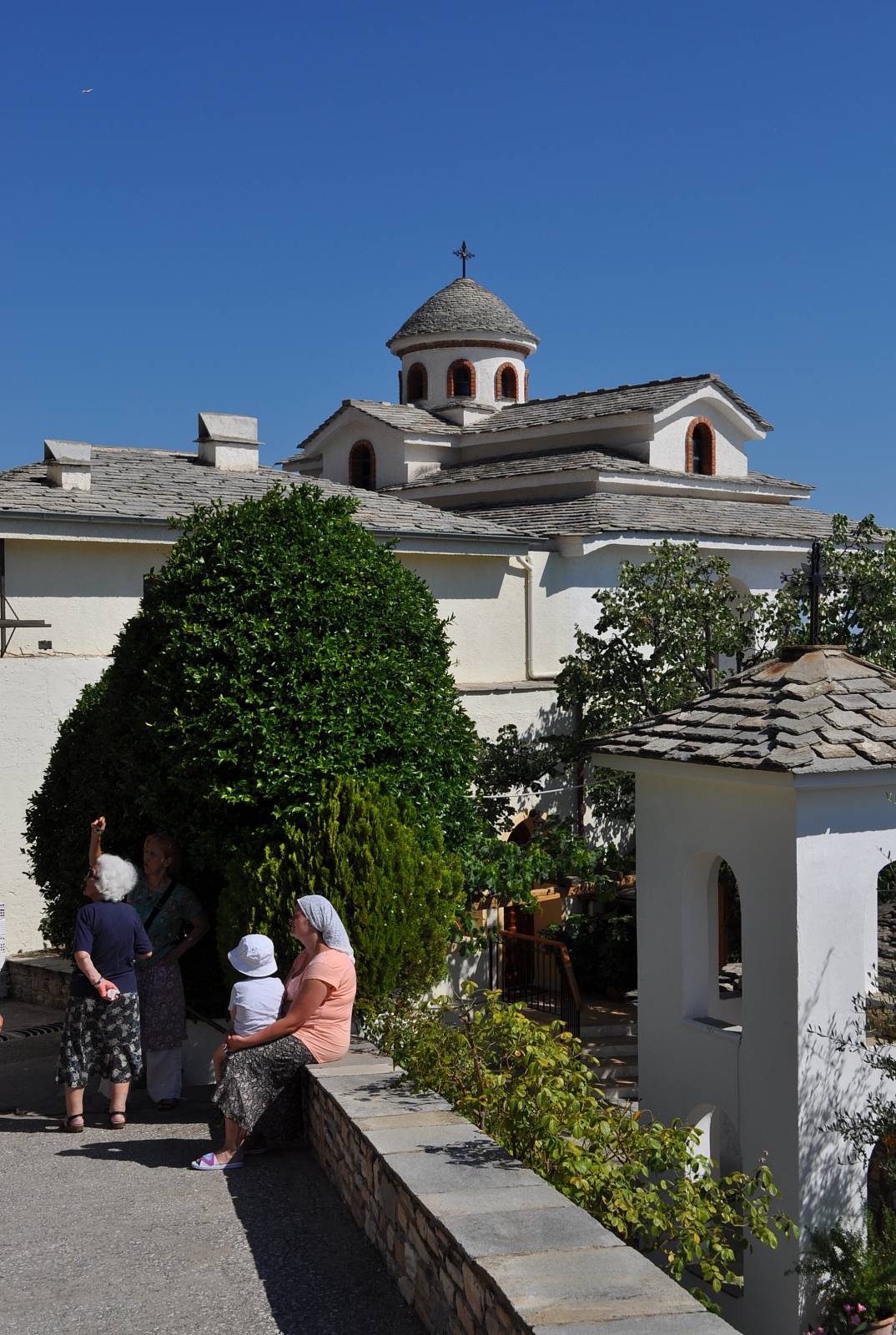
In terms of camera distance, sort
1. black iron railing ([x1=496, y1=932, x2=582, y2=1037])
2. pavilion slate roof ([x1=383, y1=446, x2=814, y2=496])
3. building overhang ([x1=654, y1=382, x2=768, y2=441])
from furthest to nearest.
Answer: building overhang ([x1=654, y1=382, x2=768, y2=441]) → pavilion slate roof ([x1=383, y1=446, x2=814, y2=496]) → black iron railing ([x1=496, y1=932, x2=582, y2=1037])

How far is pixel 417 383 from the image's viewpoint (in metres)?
31.1

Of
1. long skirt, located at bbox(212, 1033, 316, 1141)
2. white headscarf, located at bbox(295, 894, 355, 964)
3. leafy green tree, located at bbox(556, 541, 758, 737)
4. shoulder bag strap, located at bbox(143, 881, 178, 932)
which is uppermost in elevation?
leafy green tree, located at bbox(556, 541, 758, 737)

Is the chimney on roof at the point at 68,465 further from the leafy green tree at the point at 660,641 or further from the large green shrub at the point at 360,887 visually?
the large green shrub at the point at 360,887

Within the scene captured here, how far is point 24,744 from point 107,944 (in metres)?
7.72

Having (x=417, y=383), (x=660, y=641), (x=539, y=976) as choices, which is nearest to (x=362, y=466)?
(x=417, y=383)

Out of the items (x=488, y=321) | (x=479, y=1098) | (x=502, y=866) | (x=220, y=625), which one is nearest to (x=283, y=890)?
(x=220, y=625)

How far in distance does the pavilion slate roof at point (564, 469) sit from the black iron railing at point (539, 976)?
1019 centimetres

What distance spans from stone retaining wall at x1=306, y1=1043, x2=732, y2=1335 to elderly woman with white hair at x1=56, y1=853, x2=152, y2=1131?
5.16 feet

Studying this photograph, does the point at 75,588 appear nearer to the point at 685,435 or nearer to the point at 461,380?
the point at 685,435

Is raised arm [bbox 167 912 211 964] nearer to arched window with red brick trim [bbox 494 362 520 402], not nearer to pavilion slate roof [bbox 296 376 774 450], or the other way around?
pavilion slate roof [bbox 296 376 774 450]

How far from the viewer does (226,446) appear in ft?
64.5

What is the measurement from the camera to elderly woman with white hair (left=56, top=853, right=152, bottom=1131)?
725cm

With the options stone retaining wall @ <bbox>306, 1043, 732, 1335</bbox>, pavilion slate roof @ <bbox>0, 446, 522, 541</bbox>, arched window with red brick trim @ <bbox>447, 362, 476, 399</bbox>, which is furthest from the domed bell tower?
stone retaining wall @ <bbox>306, 1043, 732, 1335</bbox>

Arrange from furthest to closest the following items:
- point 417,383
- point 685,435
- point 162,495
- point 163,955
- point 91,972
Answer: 1. point 417,383
2. point 685,435
3. point 162,495
4. point 163,955
5. point 91,972
